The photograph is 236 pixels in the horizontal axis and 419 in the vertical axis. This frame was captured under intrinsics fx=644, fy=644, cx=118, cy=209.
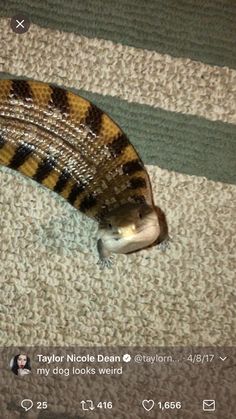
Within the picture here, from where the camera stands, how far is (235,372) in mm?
1156

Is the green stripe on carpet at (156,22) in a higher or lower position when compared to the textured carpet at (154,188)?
higher

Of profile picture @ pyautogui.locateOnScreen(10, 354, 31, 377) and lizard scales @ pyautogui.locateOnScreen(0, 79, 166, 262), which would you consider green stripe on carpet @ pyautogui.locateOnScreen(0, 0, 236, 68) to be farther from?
profile picture @ pyautogui.locateOnScreen(10, 354, 31, 377)

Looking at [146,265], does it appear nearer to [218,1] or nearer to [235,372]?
[235,372]

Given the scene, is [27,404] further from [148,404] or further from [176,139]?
[176,139]

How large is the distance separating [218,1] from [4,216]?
0.59 meters

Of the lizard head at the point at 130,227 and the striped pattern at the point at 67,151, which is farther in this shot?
the striped pattern at the point at 67,151

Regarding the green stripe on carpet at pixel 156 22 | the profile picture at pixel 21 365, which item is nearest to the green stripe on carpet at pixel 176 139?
the green stripe on carpet at pixel 156 22

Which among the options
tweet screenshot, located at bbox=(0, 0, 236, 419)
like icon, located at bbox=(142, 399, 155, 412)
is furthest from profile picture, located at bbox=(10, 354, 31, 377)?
like icon, located at bbox=(142, 399, 155, 412)

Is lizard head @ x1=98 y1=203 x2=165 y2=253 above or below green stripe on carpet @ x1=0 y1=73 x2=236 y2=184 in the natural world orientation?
below

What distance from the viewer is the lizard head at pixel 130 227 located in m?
1.02

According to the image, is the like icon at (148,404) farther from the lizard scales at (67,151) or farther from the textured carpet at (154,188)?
the lizard scales at (67,151)

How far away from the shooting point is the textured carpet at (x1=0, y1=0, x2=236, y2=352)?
46.6 inches

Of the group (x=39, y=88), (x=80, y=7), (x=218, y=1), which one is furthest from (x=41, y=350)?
(x=218, y=1)

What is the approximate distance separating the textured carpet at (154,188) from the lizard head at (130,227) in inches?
5.1
